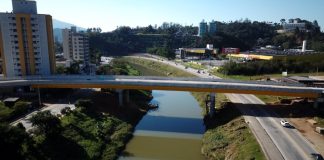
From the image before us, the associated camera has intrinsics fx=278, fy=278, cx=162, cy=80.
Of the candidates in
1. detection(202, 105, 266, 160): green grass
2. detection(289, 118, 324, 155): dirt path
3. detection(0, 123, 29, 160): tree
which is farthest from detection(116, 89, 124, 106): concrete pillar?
detection(289, 118, 324, 155): dirt path

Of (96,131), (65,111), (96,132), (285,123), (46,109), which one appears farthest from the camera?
(46,109)

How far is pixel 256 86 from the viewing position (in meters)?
45.9

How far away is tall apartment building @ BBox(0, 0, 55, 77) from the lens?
5834 cm

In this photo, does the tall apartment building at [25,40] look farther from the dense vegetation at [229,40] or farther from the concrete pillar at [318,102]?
the dense vegetation at [229,40]

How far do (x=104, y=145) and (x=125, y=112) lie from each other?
14477 millimetres

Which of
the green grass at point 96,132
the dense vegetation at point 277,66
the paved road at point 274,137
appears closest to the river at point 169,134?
the green grass at point 96,132

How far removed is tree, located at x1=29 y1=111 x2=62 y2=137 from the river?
902 centimetres

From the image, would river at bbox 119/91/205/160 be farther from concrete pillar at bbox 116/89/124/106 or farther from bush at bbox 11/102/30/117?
bush at bbox 11/102/30/117

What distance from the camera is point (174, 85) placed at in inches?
1865

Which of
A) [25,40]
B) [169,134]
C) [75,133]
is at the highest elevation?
[25,40]

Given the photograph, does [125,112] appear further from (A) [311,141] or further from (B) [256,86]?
(A) [311,141]

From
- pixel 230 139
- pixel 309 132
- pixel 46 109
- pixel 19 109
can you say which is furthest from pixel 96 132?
pixel 309 132

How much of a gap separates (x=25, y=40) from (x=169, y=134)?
3841 centimetres

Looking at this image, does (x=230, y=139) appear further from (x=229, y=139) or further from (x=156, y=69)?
(x=156, y=69)
